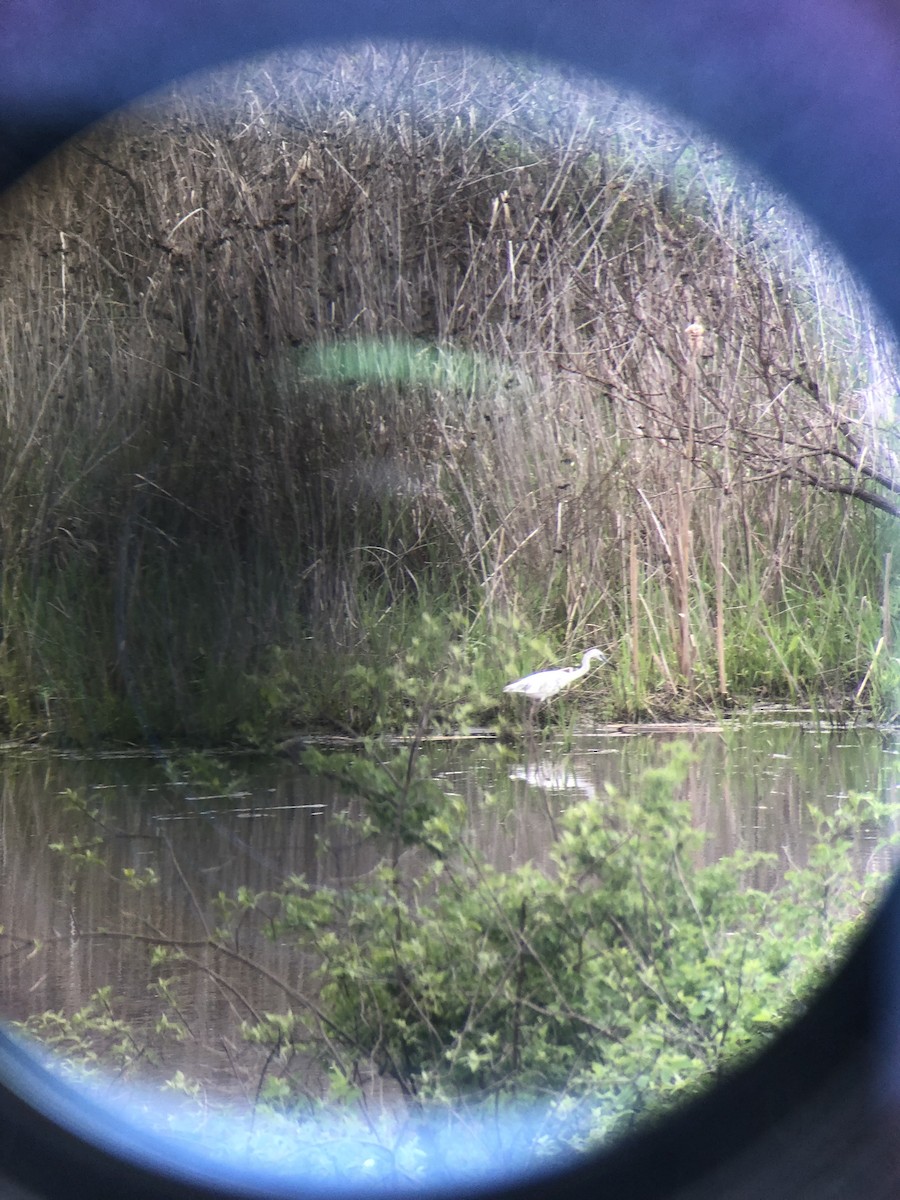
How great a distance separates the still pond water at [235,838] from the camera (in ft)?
7.25

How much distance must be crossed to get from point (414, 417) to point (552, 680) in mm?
734

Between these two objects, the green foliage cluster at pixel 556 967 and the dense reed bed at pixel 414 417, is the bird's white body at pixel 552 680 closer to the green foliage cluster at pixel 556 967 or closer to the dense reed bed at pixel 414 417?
the dense reed bed at pixel 414 417

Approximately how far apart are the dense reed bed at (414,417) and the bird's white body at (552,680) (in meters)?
0.05

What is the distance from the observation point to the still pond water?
2211 mm

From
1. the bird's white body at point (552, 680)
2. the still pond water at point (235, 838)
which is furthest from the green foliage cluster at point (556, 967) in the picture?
the bird's white body at point (552, 680)

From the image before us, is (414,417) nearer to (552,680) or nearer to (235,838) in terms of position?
(552,680)

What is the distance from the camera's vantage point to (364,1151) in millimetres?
1963

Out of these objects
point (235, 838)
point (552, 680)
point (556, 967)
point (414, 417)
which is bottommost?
point (556, 967)

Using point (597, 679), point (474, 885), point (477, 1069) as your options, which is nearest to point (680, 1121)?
point (477, 1069)

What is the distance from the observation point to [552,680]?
2.40 metres

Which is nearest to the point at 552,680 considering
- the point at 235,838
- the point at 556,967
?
the point at 556,967

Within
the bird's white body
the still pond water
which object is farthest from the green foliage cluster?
the bird's white body

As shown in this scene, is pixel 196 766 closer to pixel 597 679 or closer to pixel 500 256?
pixel 597 679

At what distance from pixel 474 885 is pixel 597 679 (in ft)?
1.93
